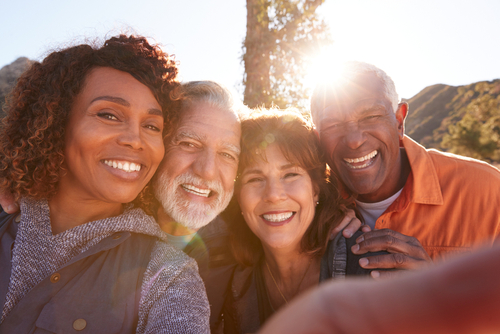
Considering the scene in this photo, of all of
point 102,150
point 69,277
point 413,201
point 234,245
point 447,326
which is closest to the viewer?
point 447,326

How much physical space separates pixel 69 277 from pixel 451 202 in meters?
3.20

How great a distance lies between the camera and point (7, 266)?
1.97 metres

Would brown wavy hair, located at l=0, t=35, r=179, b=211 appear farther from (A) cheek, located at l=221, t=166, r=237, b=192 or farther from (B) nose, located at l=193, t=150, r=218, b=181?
(A) cheek, located at l=221, t=166, r=237, b=192

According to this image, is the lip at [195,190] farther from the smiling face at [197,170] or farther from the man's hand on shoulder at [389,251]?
the man's hand on shoulder at [389,251]

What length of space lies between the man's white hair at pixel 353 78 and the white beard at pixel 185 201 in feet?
4.87

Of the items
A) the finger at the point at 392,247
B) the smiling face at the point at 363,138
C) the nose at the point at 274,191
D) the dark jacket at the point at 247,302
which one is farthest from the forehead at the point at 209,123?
the finger at the point at 392,247

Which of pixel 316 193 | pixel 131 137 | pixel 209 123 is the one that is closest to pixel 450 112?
pixel 316 193

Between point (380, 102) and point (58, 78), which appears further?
point (380, 102)

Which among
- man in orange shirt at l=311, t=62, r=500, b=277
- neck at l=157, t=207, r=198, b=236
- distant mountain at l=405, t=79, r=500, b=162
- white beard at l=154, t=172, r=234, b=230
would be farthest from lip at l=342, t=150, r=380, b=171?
distant mountain at l=405, t=79, r=500, b=162

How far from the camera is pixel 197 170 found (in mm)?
2840

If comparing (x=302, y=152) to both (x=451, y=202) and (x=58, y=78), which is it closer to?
(x=451, y=202)

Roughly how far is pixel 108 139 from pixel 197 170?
0.87m

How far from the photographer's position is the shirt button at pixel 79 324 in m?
1.79

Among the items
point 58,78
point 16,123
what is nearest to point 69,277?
point 16,123
